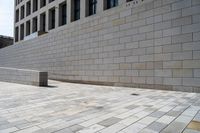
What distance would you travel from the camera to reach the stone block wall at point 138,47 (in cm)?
833

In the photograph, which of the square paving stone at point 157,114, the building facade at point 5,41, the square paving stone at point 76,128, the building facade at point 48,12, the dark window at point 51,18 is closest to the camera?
the square paving stone at point 76,128

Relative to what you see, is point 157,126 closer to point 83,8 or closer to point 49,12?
point 83,8

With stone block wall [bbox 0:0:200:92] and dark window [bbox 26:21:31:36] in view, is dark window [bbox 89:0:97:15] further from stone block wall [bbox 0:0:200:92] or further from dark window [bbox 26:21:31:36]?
dark window [bbox 26:21:31:36]

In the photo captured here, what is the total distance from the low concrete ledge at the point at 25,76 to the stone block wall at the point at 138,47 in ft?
10.4

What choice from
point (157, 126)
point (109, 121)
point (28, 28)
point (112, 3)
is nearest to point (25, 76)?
point (112, 3)

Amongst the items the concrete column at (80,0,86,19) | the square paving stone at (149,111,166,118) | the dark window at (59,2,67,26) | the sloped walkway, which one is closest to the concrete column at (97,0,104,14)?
the concrete column at (80,0,86,19)

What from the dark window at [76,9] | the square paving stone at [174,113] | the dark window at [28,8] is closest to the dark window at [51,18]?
the dark window at [76,9]

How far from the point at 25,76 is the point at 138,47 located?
833cm

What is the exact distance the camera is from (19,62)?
22.9 meters

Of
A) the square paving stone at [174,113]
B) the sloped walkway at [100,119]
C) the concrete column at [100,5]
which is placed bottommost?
the sloped walkway at [100,119]

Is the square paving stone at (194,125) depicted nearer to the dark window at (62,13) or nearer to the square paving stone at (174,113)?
the square paving stone at (174,113)

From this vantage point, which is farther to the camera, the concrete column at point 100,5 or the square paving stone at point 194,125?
the concrete column at point 100,5

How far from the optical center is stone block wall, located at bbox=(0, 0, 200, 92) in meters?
8.33

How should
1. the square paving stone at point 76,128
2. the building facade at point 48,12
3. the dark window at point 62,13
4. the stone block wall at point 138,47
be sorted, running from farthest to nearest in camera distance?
the dark window at point 62,13
the building facade at point 48,12
the stone block wall at point 138,47
the square paving stone at point 76,128
